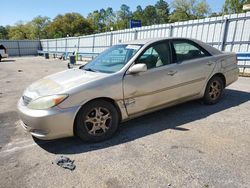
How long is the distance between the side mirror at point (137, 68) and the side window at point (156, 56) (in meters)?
0.24

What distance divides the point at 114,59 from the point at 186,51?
150 centimetres

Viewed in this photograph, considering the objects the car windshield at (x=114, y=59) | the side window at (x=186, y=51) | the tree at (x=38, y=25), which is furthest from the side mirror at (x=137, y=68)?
the tree at (x=38, y=25)

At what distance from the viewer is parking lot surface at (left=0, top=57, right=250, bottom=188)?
8.80 feet

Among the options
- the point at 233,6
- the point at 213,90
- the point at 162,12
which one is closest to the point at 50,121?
the point at 213,90

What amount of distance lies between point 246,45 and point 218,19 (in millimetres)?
1780

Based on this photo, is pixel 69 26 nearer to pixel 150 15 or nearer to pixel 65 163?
pixel 150 15

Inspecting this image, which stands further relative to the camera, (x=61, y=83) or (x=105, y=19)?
(x=105, y=19)

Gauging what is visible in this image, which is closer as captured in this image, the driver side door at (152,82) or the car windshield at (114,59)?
the driver side door at (152,82)

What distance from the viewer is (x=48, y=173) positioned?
2.92 m

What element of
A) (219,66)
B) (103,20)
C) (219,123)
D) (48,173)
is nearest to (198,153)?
(219,123)

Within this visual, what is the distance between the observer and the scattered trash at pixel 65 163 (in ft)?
9.95

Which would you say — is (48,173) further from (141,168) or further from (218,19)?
(218,19)

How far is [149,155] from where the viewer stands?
320 cm

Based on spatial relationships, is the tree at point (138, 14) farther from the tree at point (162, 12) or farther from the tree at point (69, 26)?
the tree at point (69, 26)
